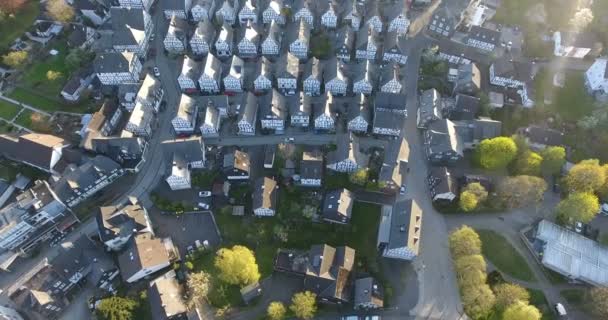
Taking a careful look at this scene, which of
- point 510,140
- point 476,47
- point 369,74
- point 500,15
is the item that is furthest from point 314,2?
point 510,140

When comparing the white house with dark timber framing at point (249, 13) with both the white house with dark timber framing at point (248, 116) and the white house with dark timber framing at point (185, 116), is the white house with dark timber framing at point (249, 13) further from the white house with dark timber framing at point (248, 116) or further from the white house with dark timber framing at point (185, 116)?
the white house with dark timber framing at point (185, 116)

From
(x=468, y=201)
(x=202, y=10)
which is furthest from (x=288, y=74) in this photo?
(x=468, y=201)

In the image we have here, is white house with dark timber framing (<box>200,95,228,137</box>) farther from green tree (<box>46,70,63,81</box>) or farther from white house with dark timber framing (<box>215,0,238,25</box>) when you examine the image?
green tree (<box>46,70,63,81</box>)

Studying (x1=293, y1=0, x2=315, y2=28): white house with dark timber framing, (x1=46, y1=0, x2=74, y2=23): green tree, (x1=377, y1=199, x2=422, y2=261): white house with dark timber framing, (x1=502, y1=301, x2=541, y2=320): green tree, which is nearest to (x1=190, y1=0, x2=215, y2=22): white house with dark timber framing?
(x1=293, y1=0, x2=315, y2=28): white house with dark timber framing

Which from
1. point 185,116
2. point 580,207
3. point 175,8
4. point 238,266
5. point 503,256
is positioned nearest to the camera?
point 238,266

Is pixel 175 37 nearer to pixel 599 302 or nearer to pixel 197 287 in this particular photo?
Result: pixel 197 287

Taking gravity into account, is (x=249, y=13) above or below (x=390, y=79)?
above

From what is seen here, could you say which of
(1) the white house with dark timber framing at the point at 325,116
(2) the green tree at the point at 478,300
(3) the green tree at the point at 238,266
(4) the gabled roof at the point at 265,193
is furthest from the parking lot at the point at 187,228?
(2) the green tree at the point at 478,300
